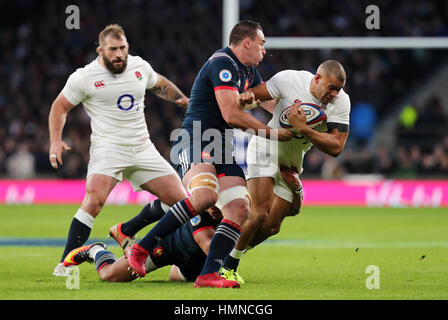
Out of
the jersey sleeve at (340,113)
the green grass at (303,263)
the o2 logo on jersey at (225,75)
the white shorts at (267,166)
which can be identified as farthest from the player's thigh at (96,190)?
the jersey sleeve at (340,113)

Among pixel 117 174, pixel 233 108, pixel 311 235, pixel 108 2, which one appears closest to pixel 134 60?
pixel 117 174

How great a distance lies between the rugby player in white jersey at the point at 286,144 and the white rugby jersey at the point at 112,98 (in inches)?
49.9

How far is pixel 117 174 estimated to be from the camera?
781 centimetres

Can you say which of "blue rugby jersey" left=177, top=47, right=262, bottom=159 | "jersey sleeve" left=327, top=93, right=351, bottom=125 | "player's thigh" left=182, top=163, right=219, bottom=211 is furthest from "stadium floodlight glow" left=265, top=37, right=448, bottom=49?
"player's thigh" left=182, top=163, right=219, bottom=211

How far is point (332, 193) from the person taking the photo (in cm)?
1805

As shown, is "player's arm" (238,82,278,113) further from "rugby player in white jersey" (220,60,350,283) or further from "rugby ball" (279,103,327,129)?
"rugby ball" (279,103,327,129)

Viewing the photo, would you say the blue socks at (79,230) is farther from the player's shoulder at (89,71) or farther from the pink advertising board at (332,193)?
the pink advertising board at (332,193)

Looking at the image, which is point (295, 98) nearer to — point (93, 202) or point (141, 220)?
point (141, 220)

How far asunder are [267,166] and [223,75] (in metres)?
1.34

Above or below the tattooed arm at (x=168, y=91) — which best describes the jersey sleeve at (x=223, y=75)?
above

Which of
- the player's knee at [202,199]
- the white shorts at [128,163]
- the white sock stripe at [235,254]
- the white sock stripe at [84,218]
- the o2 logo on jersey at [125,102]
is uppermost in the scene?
the o2 logo on jersey at [125,102]

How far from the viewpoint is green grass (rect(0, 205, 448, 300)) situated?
19.3ft

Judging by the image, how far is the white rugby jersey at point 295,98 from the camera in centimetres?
694

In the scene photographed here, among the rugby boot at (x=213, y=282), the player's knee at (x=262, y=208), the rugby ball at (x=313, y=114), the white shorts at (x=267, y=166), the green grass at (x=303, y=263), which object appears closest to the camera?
the green grass at (x=303, y=263)
